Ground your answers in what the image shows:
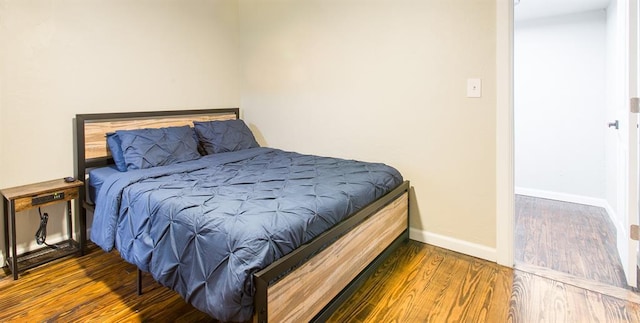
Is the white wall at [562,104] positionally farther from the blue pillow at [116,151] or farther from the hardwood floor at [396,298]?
the blue pillow at [116,151]

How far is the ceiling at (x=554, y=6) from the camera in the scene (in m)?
3.29

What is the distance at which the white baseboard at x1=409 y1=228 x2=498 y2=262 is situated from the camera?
2418mm

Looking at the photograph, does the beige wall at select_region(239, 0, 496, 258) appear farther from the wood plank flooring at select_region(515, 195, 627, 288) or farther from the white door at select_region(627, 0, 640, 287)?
the white door at select_region(627, 0, 640, 287)

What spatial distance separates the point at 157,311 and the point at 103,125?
1572 mm

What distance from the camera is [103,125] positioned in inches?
107

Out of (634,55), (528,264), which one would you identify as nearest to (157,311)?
(528,264)

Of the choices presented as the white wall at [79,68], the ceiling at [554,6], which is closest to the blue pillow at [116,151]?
the white wall at [79,68]

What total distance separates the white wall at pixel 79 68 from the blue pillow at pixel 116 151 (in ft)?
0.79

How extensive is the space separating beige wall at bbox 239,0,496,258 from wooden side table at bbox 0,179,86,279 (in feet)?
5.92

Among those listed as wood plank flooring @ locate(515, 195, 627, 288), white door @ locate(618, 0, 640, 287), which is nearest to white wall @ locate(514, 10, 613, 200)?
wood plank flooring @ locate(515, 195, 627, 288)

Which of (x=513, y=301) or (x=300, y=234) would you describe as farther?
(x=513, y=301)

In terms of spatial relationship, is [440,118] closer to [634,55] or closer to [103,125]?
[634,55]

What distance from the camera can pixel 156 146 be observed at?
2.65 metres

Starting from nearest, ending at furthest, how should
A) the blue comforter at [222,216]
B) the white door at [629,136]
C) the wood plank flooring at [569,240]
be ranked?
the blue comforter at [222,216], the white door at [629,136], the wood plank flooring at [569,240]
